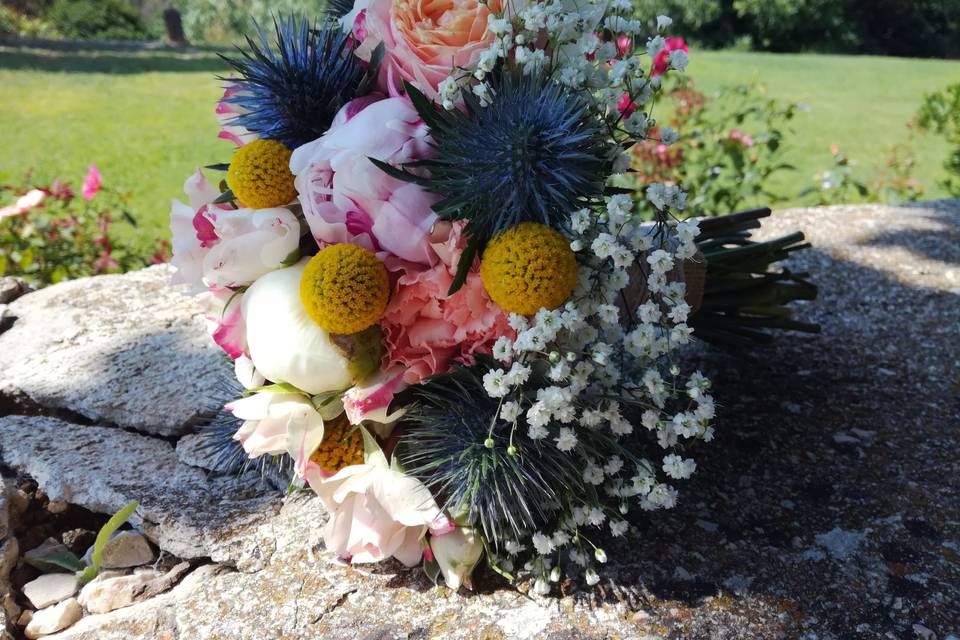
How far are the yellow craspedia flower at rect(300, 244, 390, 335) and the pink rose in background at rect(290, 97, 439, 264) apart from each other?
0.14 ft

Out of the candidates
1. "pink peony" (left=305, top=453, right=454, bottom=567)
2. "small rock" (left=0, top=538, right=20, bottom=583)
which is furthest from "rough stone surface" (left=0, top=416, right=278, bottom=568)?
"pink peony" (left=305, top=453, right=454, bottom=567)

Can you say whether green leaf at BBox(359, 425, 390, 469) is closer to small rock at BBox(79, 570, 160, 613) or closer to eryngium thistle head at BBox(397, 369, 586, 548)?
eryngium thistle head at BBox(397, 369, 586, 548)

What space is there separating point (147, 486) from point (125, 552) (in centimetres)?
14

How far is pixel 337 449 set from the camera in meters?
1.44

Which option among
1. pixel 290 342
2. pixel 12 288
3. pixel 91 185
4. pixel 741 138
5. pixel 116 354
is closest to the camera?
pixel 290 342

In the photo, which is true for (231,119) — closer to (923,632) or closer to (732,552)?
(732,552)

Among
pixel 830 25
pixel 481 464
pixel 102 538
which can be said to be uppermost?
pixel 830 25

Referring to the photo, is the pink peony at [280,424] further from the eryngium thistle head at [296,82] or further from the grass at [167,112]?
the grass at [167,112]

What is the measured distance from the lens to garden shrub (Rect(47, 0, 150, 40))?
1481cm

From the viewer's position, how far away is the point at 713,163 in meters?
3.80

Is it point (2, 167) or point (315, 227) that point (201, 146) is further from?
point (315, 227)

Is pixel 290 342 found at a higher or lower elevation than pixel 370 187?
lower

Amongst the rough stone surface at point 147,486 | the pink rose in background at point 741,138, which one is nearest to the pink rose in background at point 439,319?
the rough stone surface at point 147,486

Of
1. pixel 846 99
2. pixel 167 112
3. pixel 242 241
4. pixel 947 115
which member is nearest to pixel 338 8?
pixel 242 241
